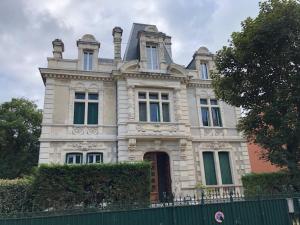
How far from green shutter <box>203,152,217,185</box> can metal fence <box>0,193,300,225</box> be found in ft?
24.5

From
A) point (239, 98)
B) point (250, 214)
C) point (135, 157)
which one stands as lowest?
point (250, 214)

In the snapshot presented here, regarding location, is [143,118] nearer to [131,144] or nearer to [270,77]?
[131,144]

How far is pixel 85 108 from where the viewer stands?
15203mm

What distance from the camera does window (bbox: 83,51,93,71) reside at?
53.1ft

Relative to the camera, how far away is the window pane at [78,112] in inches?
589

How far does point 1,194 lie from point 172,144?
9281 millimetres

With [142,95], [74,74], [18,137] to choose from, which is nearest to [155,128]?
[142,95]

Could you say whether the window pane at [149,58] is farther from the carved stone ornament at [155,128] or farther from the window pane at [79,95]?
the window pane at [79,95]

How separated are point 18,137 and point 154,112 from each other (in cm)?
1482

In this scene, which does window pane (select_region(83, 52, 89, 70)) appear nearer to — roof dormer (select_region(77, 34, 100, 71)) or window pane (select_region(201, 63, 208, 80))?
roof dormer (select_region(77, 34, 100, 71))

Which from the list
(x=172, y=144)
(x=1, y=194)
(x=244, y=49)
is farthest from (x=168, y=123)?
(x=1, y=194)

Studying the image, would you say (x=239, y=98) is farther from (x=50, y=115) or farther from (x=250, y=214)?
(x=50, y=115)

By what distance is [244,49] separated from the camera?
10531 mm

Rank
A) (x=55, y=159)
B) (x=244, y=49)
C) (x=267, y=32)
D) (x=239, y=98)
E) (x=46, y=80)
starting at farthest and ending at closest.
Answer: (x=46, y=80) → (x=55, y=159) → (x=239, y=98) → (x=244, y=49) → (x=267, y=32)
